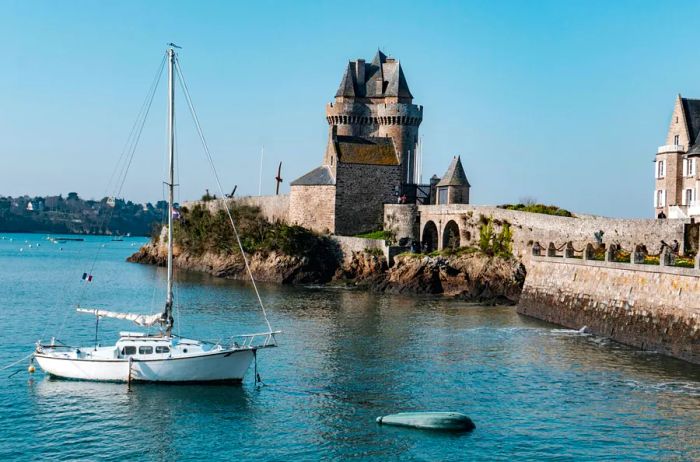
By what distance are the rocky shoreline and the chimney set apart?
17466mm

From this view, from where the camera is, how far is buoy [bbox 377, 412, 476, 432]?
66.9 ft

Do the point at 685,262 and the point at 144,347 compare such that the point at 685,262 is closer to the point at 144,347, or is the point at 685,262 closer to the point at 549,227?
the point at 549,227

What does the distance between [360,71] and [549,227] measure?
1215 inches

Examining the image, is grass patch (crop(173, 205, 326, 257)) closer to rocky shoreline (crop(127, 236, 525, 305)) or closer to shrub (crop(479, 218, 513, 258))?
rocky shoreline (crop(127, 236, 525, 305))

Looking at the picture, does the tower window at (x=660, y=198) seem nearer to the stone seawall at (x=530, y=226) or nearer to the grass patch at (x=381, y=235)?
the stone seawall at (x=530, y=226)

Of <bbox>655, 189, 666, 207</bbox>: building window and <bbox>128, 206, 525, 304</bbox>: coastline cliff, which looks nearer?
<bbox>128, 206, 525, 304</bbox>: coastline cliff

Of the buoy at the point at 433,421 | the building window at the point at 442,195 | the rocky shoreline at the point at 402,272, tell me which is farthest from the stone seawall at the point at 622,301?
the building window at the point at 442,195

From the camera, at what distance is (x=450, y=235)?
5641 cm

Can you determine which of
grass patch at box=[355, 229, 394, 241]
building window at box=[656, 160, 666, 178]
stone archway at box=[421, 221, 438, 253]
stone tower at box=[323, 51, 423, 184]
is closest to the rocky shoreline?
grass patch at box=[355, 229, 394, 241]

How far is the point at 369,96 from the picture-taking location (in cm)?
7075

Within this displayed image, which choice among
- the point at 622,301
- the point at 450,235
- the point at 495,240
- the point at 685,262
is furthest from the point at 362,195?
the point at 685,262

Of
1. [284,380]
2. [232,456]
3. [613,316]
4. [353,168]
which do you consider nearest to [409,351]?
[284,380]

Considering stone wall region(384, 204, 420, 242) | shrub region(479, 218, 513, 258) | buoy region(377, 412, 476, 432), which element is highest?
stone wall region(384, 204, 420, 242)

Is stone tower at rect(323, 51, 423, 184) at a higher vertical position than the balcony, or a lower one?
higher
